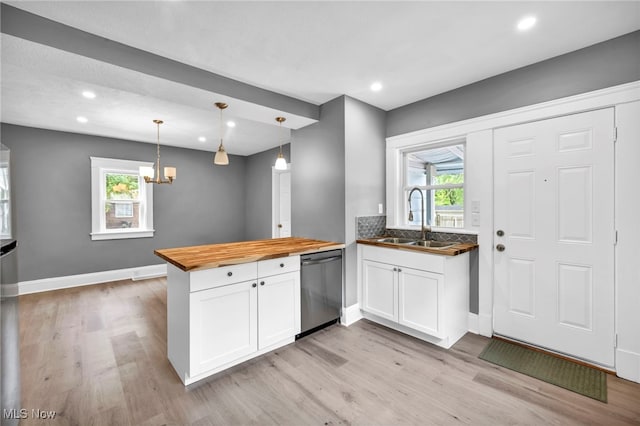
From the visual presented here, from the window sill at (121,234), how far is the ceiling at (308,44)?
7.63 ft

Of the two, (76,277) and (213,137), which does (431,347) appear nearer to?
(213,137)

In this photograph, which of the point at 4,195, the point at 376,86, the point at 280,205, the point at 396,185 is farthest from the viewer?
the point at 280,205

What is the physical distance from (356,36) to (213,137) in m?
3.57

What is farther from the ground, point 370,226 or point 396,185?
point 396,185

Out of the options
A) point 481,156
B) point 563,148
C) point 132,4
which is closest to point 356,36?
point 132,4

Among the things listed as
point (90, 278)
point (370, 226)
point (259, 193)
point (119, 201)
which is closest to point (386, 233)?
point (370, 226)

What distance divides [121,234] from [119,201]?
61 cm

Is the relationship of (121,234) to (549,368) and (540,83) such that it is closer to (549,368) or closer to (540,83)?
(549,368)

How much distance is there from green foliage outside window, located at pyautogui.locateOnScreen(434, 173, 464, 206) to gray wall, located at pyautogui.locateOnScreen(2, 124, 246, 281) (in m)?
4.73

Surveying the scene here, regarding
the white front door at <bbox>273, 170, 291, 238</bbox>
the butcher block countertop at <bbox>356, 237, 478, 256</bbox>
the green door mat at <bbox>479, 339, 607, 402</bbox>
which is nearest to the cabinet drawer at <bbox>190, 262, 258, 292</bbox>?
the butcher block countertop at <bbox>356, 237, 478, 256</bbox>

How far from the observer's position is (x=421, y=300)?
271 cm

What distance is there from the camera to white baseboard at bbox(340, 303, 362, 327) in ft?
10.3

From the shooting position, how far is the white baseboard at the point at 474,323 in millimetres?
2877

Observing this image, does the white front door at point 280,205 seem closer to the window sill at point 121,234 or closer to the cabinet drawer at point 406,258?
the window sill at point 121,234
